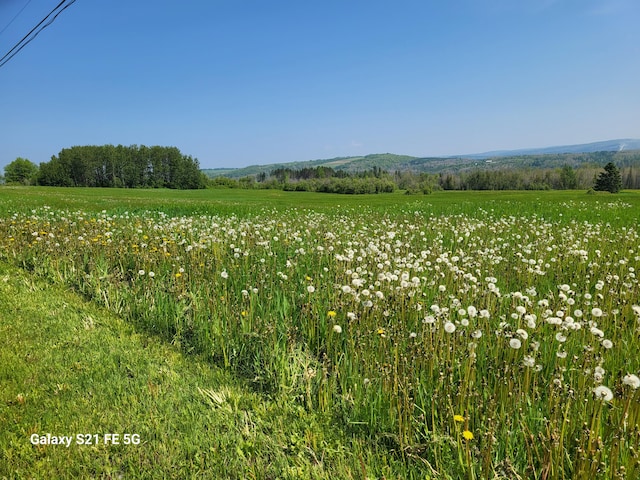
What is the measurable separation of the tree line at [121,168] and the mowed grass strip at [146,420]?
102968 millimetres

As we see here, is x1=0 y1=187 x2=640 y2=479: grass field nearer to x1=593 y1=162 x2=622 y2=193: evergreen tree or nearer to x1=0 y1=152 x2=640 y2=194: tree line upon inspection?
x1=593 y1=162 x2=622 y2=193: evergreen tree

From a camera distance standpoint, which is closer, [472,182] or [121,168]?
[121,168]

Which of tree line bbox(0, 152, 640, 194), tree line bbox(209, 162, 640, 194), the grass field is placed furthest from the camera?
tree line bbox(0, 152, 640, 194)

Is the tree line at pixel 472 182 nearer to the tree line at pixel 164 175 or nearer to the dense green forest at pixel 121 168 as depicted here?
the tree line at pixel 164 175

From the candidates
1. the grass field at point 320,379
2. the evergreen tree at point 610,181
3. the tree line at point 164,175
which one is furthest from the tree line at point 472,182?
the grass field at point 320,379

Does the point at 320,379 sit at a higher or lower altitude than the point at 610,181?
lower

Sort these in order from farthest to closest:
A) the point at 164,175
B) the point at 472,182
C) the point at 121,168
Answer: the point at 472,182 < the point at 164,175 < the point at 121,168

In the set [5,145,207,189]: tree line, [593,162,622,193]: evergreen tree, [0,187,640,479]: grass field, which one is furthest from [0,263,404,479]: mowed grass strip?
[5,145,207,189]: tree line

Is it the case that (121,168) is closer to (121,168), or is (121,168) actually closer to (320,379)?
(121,168)

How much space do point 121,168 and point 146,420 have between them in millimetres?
112419

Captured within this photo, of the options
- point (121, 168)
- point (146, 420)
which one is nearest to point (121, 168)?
point (121, 168)

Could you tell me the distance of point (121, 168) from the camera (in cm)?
10288

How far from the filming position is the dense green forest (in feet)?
323

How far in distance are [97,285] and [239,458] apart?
15.8ft
